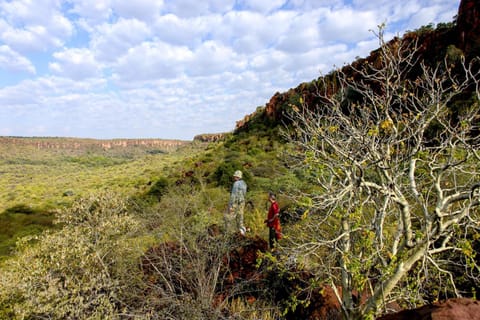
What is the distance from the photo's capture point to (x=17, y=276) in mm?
5773

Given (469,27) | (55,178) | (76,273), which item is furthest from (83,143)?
(76,273)

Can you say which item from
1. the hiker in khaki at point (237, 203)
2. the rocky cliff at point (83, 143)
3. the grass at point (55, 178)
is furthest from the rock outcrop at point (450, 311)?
the rocky cliff at point (83, 143)

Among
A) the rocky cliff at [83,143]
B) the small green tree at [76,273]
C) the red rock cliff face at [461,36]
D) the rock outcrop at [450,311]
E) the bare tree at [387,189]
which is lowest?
the small green tree at [76,273]

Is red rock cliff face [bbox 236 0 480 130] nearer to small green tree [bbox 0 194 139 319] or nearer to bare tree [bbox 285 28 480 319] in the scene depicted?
bare tree [bbox 285 28 480 319]

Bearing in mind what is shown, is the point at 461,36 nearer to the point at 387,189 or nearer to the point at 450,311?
the point at 387,189

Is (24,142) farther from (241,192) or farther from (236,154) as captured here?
(241,192)

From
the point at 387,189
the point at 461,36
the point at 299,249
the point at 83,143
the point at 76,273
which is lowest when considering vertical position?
the point at 76,273

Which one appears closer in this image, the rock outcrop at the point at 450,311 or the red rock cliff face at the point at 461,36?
the rock outcrop at the point at 450,311

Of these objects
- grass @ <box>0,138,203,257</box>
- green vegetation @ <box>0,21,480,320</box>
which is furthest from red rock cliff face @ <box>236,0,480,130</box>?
grass @ <box>0,138,203,257</box>

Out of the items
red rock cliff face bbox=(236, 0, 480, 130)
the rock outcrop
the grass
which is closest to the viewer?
the rock outcrop

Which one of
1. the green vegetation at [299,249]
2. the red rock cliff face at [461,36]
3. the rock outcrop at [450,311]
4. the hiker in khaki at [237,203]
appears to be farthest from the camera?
the red rock cliff face at [461,36]

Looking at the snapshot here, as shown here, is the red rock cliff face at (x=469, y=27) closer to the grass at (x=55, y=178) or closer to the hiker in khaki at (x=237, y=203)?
the hiker in khaki at (x=237, y=203)

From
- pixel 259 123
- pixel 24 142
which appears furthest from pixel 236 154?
pixel 24 142

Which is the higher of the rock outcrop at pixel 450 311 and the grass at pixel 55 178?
the rock outcrop at pixel 450 311
